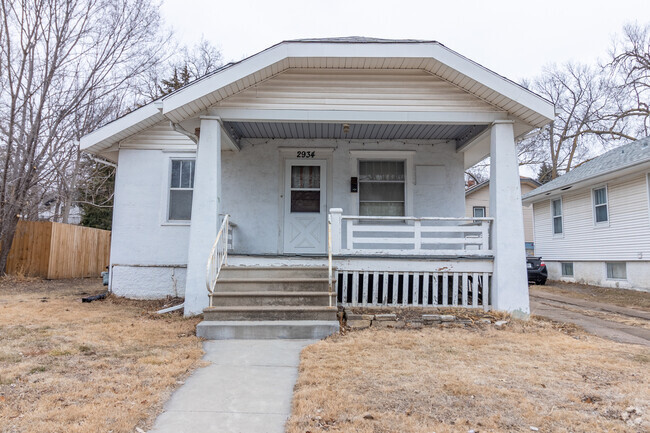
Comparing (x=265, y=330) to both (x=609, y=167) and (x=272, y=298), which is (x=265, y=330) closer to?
(x=272, y=298)

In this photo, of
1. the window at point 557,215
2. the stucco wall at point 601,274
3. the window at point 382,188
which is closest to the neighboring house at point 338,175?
the window at point 382,188

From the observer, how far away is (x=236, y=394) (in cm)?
345

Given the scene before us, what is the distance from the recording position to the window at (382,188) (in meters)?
8.91

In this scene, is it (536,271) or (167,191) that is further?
(536,271)

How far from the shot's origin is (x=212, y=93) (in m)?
6.58

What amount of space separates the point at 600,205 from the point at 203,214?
43.9ft

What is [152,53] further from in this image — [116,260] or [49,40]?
[116,260]

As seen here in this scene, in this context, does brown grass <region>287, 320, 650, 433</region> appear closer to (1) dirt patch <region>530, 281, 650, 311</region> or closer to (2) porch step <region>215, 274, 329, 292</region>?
(2) porch step <region>215, 274, 329, 292</region>

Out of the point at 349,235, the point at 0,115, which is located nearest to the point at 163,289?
the point at 349,235

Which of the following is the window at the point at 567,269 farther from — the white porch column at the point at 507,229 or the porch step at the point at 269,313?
the porch step at the point at 269,313

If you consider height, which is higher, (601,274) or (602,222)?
(602,222)

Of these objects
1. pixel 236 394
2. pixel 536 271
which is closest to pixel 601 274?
pixel 536 271

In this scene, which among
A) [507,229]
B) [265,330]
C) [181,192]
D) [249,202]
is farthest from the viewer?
[181,192]

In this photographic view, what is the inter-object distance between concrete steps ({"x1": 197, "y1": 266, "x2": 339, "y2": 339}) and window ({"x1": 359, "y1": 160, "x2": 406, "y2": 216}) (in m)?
2.62
